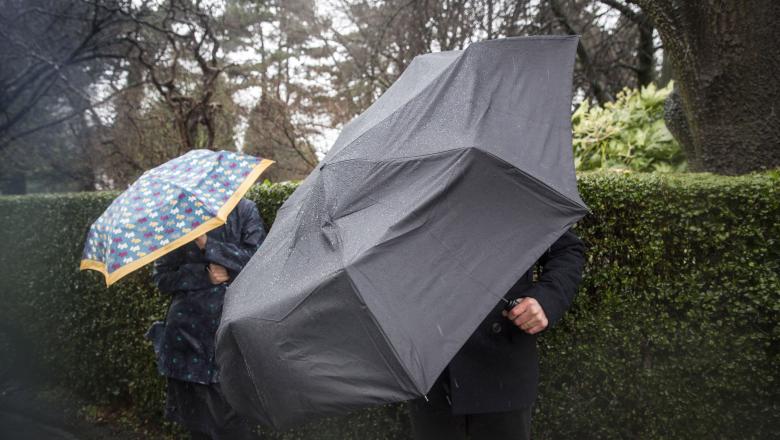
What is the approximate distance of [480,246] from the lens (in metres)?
1.74

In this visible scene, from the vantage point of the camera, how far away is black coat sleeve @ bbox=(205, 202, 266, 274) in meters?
2.98

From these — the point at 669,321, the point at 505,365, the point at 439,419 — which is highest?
the point at 505,365

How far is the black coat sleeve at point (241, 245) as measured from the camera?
2.98 meters

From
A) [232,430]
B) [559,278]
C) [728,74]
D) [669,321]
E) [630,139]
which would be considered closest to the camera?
[559,278]

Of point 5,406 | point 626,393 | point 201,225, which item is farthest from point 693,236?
point 5,406

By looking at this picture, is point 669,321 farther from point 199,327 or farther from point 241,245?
point 199,327

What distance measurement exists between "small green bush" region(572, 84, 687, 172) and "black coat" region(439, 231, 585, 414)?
Answer: 3136 millimetres

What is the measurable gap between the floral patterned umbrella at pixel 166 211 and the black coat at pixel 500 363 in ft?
4.52

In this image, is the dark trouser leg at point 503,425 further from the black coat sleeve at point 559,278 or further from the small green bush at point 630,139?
the small green bush at point 630,139

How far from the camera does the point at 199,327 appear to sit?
3066 mm

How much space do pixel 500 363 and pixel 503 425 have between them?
25 cm

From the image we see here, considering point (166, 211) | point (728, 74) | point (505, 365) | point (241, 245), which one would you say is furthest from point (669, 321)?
point (166, 211)

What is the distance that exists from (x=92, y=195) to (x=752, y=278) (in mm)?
5678

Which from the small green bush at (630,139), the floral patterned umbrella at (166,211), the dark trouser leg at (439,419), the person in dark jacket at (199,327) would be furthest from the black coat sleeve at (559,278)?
the small green bush at (630,139)
